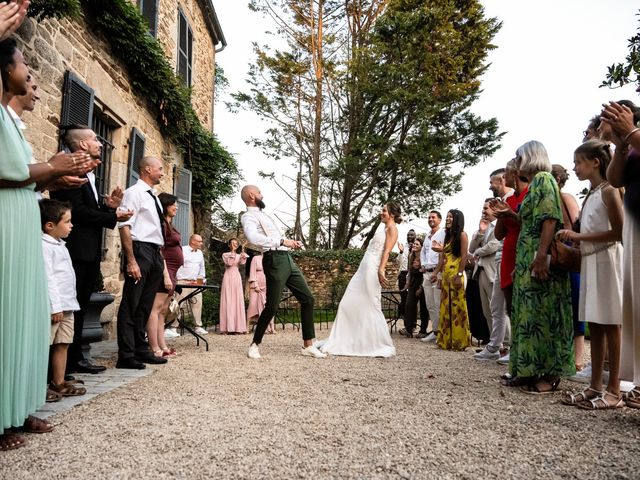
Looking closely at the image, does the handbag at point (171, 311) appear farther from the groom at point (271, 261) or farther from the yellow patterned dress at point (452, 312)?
the yellow patterned dress at point (452, 312)

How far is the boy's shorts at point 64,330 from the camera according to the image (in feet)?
11.1

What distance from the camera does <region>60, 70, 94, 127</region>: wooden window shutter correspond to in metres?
5.68

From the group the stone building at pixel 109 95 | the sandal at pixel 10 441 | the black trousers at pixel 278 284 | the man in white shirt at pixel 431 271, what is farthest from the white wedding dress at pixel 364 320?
the sandal at pixel 10 441

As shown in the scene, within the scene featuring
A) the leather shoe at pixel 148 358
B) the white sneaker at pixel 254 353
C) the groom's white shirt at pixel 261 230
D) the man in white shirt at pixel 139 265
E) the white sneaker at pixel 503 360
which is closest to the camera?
the man in white shirt at pixel 139 265

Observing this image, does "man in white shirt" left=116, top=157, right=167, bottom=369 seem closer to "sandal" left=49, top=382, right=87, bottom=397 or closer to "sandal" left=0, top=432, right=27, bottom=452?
"sandal" left=49, top=382, right=87, bottom=397

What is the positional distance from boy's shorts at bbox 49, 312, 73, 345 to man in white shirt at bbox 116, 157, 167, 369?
1014mm

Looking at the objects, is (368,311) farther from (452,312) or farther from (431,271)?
(431,271)

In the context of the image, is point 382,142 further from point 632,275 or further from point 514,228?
point 632,275

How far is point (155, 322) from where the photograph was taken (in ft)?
18.1

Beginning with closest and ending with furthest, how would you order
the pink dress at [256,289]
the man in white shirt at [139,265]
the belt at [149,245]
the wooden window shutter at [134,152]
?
the man in white shirt at [139,265] < the belt at [149,245] < the wooden window shutter at [134,152] < the pink dress at [256,289]

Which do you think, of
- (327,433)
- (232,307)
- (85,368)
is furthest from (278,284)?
(232,307)

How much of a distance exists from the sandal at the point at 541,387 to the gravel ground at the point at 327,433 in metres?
0.18

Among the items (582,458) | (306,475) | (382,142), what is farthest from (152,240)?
(382,142)

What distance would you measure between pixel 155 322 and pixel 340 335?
2249 mm
